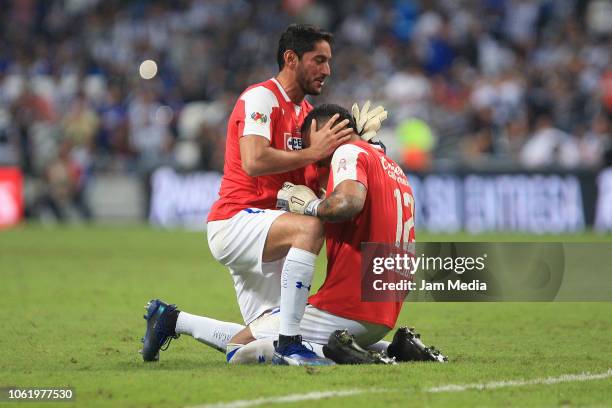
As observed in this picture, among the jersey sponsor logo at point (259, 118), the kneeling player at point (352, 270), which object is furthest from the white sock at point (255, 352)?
the jersey sponsor logo at point (259, 118)

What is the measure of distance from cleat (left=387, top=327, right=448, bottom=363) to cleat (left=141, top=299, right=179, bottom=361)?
1.49m

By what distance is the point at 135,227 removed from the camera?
73.8 ft

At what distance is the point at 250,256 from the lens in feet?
23.4

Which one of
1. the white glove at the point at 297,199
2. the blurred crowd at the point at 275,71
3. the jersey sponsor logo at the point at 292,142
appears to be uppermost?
the blurred crowd at the point at 275,71

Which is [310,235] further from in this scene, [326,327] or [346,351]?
[346,351]

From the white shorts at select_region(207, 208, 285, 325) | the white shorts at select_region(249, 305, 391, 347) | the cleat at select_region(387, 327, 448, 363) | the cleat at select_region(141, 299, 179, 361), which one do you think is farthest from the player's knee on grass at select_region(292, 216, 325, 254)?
the cleat at select_region(141, 299, 179, 361)

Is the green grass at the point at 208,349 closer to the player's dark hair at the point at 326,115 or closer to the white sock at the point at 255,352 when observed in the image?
the white sock at the point at 255,352

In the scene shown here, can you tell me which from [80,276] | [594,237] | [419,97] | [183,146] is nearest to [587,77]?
[419,97]

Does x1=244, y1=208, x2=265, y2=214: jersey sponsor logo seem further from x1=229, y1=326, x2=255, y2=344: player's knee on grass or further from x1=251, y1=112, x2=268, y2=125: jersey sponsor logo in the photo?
x1=229, y1=326, x2=255, y2=344: player's knee on grass

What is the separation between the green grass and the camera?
582cm

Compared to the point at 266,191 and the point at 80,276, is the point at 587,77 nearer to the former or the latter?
the point at 80,276

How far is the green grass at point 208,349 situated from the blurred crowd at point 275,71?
336 inches

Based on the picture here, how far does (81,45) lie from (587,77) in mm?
12444

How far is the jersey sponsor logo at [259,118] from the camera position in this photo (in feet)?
23.3
